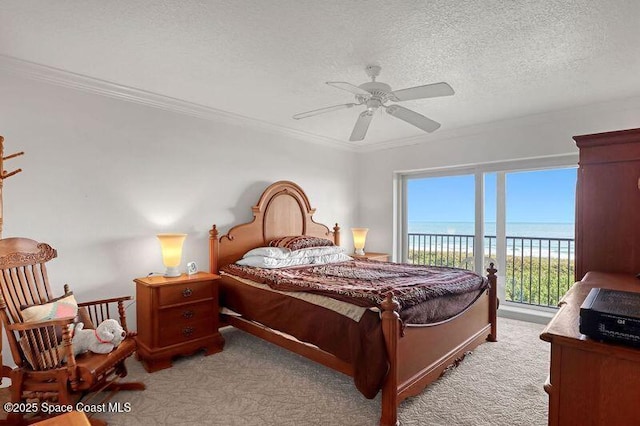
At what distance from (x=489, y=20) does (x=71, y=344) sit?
321 cm

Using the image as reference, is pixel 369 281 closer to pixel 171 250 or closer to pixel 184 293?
pixel 184 293

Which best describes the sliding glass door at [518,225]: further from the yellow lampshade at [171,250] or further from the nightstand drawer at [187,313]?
the yellow lampshade at [171,250]

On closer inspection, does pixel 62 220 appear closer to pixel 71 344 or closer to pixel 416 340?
pixel 71 344

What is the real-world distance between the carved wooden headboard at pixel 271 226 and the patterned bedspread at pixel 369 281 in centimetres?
24

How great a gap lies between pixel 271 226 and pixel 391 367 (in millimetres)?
2611

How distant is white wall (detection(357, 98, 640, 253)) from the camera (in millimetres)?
3475

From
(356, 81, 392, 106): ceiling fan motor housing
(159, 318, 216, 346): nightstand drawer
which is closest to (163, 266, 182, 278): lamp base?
(159, 318, 216, 346): nightstand drawer

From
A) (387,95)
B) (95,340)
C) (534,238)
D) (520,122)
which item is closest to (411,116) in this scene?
→ (387,95)

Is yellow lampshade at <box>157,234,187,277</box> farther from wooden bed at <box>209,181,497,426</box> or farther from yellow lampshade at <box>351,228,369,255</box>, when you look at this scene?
yellow lampshade at <box>351,228,369,255</box>

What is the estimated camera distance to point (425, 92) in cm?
228

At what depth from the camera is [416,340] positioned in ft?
7.38

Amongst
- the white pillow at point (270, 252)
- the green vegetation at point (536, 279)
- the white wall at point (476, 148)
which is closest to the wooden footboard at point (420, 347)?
the green vegetation at point (536, 279)

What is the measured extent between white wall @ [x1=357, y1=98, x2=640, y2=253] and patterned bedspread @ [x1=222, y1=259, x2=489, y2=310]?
171cm

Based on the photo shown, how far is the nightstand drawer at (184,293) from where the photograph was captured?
2873 millimetres
